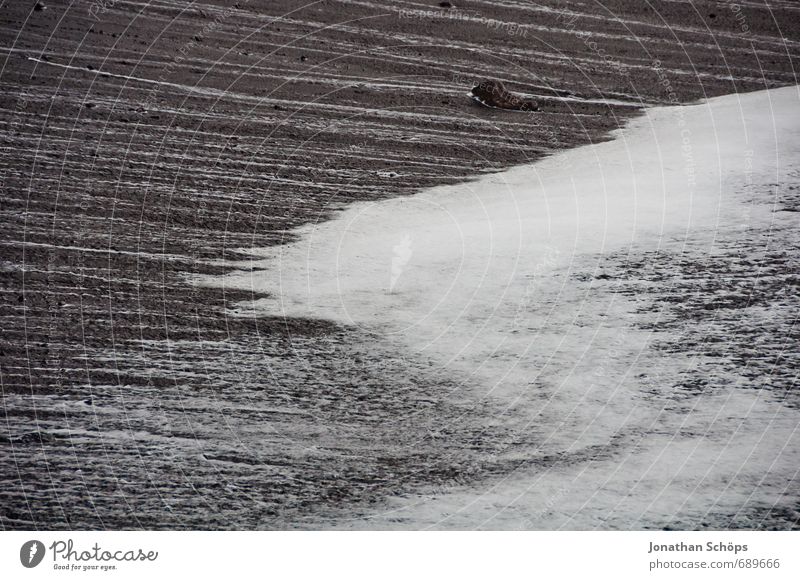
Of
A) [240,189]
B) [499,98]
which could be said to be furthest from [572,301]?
[240,189]

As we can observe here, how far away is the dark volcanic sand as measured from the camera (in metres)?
2.57

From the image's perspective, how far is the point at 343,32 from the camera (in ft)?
14.0

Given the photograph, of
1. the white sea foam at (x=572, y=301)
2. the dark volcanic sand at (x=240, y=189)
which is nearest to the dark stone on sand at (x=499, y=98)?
the dark volcanic sand at (x=240, y=189)

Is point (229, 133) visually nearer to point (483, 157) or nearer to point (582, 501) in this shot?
point (483, 157)

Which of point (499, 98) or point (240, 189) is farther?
point (499, 98)

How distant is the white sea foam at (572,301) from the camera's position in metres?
2.64

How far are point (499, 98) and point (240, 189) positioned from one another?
3.99ft

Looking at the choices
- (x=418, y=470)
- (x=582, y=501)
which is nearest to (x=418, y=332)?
(x=418, y=470)

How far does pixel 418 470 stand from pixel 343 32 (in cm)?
239

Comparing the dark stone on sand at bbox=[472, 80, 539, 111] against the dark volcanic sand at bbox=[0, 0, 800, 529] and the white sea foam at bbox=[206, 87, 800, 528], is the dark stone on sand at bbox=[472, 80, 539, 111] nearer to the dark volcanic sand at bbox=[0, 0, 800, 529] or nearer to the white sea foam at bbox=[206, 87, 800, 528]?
the dark volcanic sand at bbox=[0, 0, 800, 529]

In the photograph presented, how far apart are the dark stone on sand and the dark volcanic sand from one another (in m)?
0.06

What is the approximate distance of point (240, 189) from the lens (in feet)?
11.6

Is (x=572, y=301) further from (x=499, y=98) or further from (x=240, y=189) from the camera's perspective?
(x=240, y=189)

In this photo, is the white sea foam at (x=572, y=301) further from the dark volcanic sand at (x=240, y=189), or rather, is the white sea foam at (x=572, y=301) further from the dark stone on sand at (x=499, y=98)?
the dark stone on sand at (x=499, y=98)
